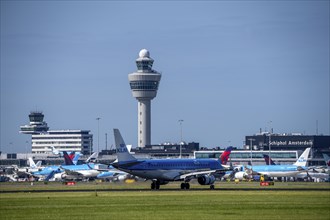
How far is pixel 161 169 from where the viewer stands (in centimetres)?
12506

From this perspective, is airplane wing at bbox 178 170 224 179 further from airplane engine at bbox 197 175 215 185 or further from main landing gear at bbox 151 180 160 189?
main landing gear at bbox 151 180 160 189

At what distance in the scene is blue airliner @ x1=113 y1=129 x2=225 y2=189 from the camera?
12300 centimetres

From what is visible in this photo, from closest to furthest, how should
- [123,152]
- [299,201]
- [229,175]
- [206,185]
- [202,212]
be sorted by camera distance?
[202,212] < [299,201] < [123,152] < [206,185] < [229,175]

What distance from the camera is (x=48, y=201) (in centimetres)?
8581

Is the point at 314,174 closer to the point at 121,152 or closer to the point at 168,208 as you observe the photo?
the point at 121,152

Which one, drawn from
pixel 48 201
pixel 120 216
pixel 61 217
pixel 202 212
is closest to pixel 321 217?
pixel 202 212

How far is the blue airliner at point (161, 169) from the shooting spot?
123000 mm

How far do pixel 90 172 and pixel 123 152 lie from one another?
68.5 metres

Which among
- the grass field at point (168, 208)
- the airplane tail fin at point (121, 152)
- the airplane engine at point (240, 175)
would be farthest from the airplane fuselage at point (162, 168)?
the airplane engine at point (240, 175)

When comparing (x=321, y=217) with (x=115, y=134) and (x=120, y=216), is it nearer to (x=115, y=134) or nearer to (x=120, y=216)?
(x=120, y=216)

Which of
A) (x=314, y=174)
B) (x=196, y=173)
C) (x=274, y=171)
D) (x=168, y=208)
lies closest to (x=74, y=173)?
(x=274, y=171)

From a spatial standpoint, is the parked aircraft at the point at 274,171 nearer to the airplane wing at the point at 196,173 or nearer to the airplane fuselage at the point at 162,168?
the airplane fuselage at the point at 162,168

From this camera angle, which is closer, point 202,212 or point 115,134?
point 202,212

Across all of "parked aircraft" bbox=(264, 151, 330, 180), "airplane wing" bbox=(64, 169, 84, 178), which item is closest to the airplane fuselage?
"parked aircraft" bbox=(264, 151, 330, 180)
